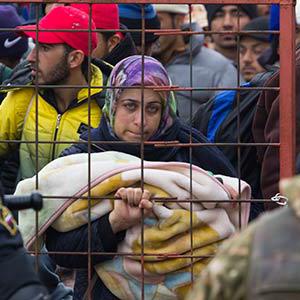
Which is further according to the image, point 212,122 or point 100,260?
point 212,122

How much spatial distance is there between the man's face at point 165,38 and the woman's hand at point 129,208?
3.32m

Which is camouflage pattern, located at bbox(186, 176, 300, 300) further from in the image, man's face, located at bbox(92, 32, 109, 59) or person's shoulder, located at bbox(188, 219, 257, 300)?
man's face, located at bbox(92, 32, 109, 59)

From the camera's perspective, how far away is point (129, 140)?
548 centimetres

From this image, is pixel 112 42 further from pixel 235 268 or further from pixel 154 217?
pixel 235 268

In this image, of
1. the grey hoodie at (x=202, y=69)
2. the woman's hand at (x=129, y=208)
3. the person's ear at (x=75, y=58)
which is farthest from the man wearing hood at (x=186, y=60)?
the woman's hand at (x=129, y=208)

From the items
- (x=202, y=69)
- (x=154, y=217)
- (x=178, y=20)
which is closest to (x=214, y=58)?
(x=202, y=69)

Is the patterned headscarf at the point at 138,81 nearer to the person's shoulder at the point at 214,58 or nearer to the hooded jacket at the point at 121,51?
the hooded jacket at the point at 121,51

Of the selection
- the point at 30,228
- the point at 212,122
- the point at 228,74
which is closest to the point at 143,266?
the point at 30,228

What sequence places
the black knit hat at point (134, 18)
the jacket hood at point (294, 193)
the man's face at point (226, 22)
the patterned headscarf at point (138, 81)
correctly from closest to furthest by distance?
the jacket hood at point (294, 193) → the patterned headscarf at point (138, 81) → the black knit hat at point (134, 18) → the man's face at point (226, 22)

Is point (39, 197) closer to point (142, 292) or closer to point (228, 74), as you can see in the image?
point (142, 292)

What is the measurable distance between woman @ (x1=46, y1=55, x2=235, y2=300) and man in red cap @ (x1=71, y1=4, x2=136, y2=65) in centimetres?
95

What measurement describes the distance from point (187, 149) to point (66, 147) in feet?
1.86

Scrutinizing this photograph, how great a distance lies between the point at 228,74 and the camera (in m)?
9.12

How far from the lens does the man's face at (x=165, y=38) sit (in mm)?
9008
